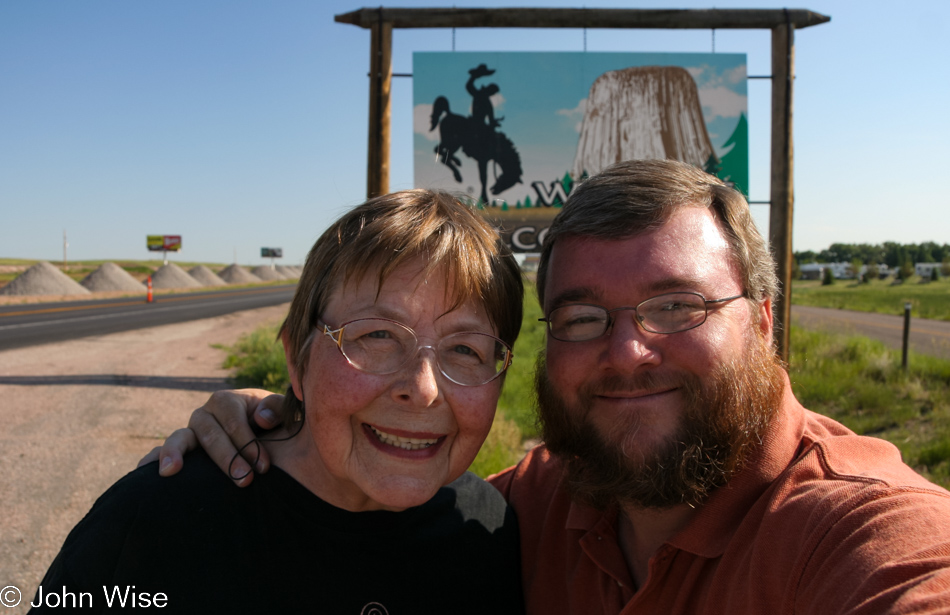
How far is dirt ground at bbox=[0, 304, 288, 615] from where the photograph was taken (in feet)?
11.5

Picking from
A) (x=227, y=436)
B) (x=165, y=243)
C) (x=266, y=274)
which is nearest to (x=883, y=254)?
(x=266, y=274)

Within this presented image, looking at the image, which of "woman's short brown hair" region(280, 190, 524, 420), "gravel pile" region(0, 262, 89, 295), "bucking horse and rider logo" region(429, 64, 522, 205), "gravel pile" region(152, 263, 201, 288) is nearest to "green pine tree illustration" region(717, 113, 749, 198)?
"bucking horse and rider logo" region(429, 64, 522, 205)

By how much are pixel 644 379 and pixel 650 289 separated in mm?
254

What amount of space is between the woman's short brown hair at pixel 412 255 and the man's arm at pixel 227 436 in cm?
27

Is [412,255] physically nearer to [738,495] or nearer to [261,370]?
[738,495]

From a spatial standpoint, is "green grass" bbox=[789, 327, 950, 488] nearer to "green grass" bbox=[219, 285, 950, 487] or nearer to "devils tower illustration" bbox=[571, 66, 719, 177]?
"green grass" bbox=[219, 285, 950, 487]

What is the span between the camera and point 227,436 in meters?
1.85

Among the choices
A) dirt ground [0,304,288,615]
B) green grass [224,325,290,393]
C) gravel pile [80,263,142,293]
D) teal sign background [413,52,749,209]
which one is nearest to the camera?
dirt ground [0,304,288,615]

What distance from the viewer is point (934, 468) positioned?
5.13m

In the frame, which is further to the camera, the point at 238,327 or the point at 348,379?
the point at 238,327

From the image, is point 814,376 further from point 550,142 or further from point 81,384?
point 81,384

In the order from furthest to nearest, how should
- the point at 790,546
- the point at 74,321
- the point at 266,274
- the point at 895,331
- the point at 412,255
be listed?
1. the point at 266,274
2. the point at 895,331
3. the point at 74,321
4. the point at 412,255
5. the point at 790,546

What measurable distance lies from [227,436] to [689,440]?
1.34m

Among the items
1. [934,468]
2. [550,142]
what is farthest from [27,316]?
[934,468]
